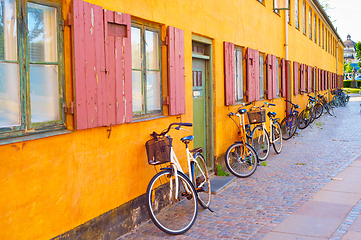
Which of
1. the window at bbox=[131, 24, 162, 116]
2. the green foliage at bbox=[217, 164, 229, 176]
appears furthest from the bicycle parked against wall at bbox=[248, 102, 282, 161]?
the window at bbox=[131, 24, 162, 116]

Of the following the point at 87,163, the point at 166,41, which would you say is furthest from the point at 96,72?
the point at 166,41

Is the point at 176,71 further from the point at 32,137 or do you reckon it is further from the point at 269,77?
the point at 269,77

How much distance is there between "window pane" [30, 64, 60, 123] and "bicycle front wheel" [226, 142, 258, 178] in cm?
433

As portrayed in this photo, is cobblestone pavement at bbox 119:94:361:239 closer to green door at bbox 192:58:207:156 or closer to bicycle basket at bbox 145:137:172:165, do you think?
bicycle basket at bbox 145:137:172:165

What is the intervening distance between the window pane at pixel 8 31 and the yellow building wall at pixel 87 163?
0.60 metres

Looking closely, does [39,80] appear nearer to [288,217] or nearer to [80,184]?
[80,184]

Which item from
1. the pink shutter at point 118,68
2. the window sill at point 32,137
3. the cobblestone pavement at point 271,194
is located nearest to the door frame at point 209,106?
the cobblestone pavement at point 271,194

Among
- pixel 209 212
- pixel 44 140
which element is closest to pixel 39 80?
pixel 44 140

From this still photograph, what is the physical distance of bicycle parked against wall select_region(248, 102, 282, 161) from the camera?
29.8ft

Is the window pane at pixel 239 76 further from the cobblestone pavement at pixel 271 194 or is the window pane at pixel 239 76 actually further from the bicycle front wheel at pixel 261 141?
the cobblestone pavement at pixel 271 194

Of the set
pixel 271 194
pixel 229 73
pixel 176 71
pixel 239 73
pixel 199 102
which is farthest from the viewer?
pixel 239 73

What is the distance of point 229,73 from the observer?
8.52 m

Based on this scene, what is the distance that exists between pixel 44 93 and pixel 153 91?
2198 mm

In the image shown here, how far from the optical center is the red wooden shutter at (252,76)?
1009 centimetres
